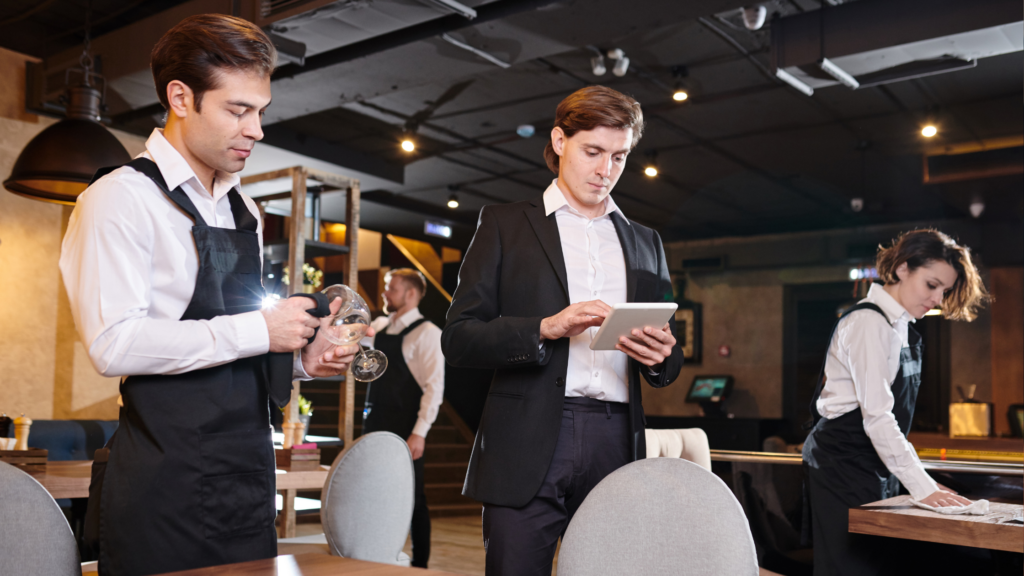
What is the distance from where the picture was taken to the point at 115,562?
1.20 m

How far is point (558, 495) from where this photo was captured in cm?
160

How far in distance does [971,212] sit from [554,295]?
25.7ft

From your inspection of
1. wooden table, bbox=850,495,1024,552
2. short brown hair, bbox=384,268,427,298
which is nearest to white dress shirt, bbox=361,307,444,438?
short brown hair, bbox=384,268,427,298

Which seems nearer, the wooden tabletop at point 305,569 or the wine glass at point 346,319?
the wooden tabletop at point 305,569

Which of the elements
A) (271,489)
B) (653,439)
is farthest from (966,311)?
(271,489)

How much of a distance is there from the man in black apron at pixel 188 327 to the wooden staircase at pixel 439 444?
21.5ft

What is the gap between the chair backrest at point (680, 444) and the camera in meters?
2.87

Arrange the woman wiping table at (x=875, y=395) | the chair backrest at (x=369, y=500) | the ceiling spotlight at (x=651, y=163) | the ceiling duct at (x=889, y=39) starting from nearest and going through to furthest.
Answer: the chair backrest at (x=369, y=500) < the woman wiping table at (x=875, y=395) < the ceiling duct at (x=889, y=39) < the ceiling spotlight at (x=651, y=163)

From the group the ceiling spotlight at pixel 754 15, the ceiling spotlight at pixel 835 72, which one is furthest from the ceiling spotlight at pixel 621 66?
the ceiling spotlight at pixel 835 72

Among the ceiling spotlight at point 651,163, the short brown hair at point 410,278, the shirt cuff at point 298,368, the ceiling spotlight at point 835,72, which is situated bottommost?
the shirt cuff at point 298,368

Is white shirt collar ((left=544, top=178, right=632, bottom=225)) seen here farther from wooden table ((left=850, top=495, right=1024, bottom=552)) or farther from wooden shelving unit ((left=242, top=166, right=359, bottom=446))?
wooden shelving unit ((left=242, top=166, right=359, bottom=446))

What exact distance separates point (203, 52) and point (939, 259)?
8.13 ft

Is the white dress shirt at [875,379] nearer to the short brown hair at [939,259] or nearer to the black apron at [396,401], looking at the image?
the short brown hair at [939,259]

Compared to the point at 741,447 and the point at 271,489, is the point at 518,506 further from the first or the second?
the point at 741,447
